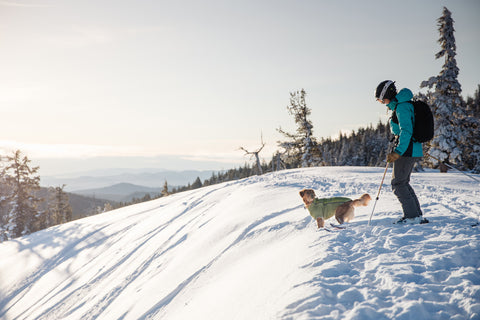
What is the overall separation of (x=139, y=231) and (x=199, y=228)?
462cm

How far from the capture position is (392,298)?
10.4ft

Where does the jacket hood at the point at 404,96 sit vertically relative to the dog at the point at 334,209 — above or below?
Result: above

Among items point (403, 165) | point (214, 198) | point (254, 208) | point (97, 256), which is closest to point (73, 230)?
point (97, 256)

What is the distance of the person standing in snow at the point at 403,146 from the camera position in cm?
477

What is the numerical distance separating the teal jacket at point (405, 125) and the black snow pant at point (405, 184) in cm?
17

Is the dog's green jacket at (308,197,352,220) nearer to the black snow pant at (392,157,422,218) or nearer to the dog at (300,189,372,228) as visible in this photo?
the dog at (300,189,372,228)

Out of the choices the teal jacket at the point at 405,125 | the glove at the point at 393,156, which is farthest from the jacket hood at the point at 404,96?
the glove at the point at 393,156

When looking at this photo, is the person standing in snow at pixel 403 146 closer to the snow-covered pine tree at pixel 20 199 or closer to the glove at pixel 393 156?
the glove at pixel 393 156

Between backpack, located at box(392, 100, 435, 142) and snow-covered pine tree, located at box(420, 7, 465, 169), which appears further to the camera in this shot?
snow-covered pine tree, located at box(420, 7, 465, 169)

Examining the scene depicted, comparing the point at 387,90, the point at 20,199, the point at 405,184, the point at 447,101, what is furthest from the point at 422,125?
the point at 20,199

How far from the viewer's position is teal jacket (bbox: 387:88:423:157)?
4.74 m

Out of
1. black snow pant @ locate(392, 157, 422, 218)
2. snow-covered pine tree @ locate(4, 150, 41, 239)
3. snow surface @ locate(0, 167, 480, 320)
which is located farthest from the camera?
snow-covered pine tree @ locate(4, 150, 41, 239)

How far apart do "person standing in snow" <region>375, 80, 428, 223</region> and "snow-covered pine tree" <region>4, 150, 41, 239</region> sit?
3622 centimetres

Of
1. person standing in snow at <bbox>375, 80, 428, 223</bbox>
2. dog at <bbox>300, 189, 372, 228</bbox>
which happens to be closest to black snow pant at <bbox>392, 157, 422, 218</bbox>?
person standing in snow at <bbox>375, 80, 428, 223</bbox>
